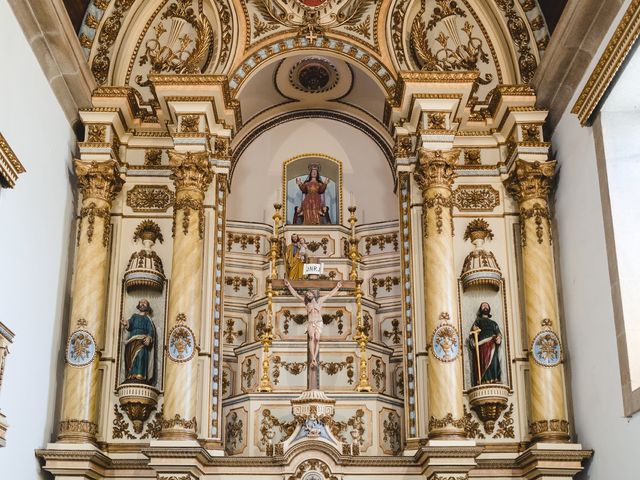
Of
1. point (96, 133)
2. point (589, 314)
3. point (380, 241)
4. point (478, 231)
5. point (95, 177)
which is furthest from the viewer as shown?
point (380, 241)

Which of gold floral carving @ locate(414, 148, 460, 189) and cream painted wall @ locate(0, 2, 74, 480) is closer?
cream painted wall @ locate(0, 2, 74, 480)

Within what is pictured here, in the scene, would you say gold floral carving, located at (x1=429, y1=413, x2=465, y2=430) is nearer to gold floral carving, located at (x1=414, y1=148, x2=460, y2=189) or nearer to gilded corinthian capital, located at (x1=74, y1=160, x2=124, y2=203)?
gold floral carving, located at (x1=414, y1=148, x2=460, y2=189)

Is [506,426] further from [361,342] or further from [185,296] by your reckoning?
[185,296]

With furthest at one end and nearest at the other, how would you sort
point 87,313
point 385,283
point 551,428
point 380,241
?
point 380,241
point 385,283
point 87,313
point 551,428

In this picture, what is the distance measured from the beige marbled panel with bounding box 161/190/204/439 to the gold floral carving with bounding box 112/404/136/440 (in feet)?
2.77

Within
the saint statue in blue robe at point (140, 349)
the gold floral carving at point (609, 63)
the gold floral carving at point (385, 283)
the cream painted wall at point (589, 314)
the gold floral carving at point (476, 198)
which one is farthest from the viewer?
the gold floral carving at point (385, 283)

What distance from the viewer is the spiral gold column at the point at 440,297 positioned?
1340 cm

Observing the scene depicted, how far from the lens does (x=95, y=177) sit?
569 inches

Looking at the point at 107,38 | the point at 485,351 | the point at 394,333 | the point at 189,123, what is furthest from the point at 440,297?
the point at 107,38

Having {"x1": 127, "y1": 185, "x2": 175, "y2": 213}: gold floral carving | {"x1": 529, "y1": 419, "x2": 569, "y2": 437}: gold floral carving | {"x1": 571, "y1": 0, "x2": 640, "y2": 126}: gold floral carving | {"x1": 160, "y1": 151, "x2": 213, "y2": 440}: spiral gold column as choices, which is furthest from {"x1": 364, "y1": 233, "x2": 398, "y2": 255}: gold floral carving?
{"x1": 571, "y1": 0, "x2": 640, "y2": 126}: gold floral carving

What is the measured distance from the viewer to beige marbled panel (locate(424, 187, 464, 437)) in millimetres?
13406

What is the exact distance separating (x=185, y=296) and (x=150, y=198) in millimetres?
1999

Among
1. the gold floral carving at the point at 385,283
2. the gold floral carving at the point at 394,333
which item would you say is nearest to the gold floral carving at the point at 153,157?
the gold floral carving at the point at 385,283

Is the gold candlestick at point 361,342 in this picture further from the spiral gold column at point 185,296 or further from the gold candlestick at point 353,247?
the spiral gold column at point 185,296
